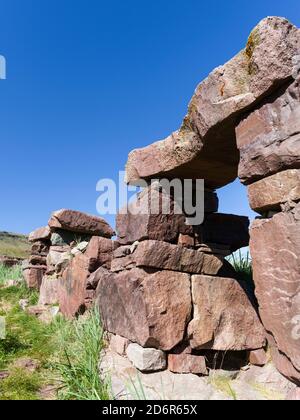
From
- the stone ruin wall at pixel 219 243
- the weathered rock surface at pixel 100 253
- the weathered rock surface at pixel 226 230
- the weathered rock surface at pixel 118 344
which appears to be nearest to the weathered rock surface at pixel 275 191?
the stone ruin wall at pixel 219 243

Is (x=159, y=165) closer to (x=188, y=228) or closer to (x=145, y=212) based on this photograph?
(x=145, y=212)

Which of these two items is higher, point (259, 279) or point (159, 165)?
point (159, 165)

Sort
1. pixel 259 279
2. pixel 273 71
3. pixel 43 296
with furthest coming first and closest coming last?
pixel 43 296
pixel 259 279
pixel 273 71

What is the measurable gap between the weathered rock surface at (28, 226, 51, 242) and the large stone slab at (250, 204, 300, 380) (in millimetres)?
5570

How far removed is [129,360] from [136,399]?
88 cm

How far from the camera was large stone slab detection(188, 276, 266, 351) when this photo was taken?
3.44 m

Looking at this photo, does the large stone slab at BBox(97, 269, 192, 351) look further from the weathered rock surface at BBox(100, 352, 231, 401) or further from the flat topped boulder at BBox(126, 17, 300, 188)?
the flat topped boulder at BBox(126, 17, 300, 188)

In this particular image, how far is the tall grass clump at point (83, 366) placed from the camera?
114 inches

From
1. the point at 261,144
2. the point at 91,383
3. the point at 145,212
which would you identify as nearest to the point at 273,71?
the point at 261,144

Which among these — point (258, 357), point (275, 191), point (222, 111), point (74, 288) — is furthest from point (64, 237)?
point (275, 191)

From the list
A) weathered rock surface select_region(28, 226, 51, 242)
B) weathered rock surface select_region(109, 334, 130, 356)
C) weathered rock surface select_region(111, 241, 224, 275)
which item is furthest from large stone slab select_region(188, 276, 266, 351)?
weathered rock surface select_region(28, 226, 51, 242)

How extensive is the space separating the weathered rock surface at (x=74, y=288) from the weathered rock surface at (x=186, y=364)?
194cm

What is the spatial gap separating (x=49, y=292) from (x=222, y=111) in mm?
4887

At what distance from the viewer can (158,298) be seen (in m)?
3.43
